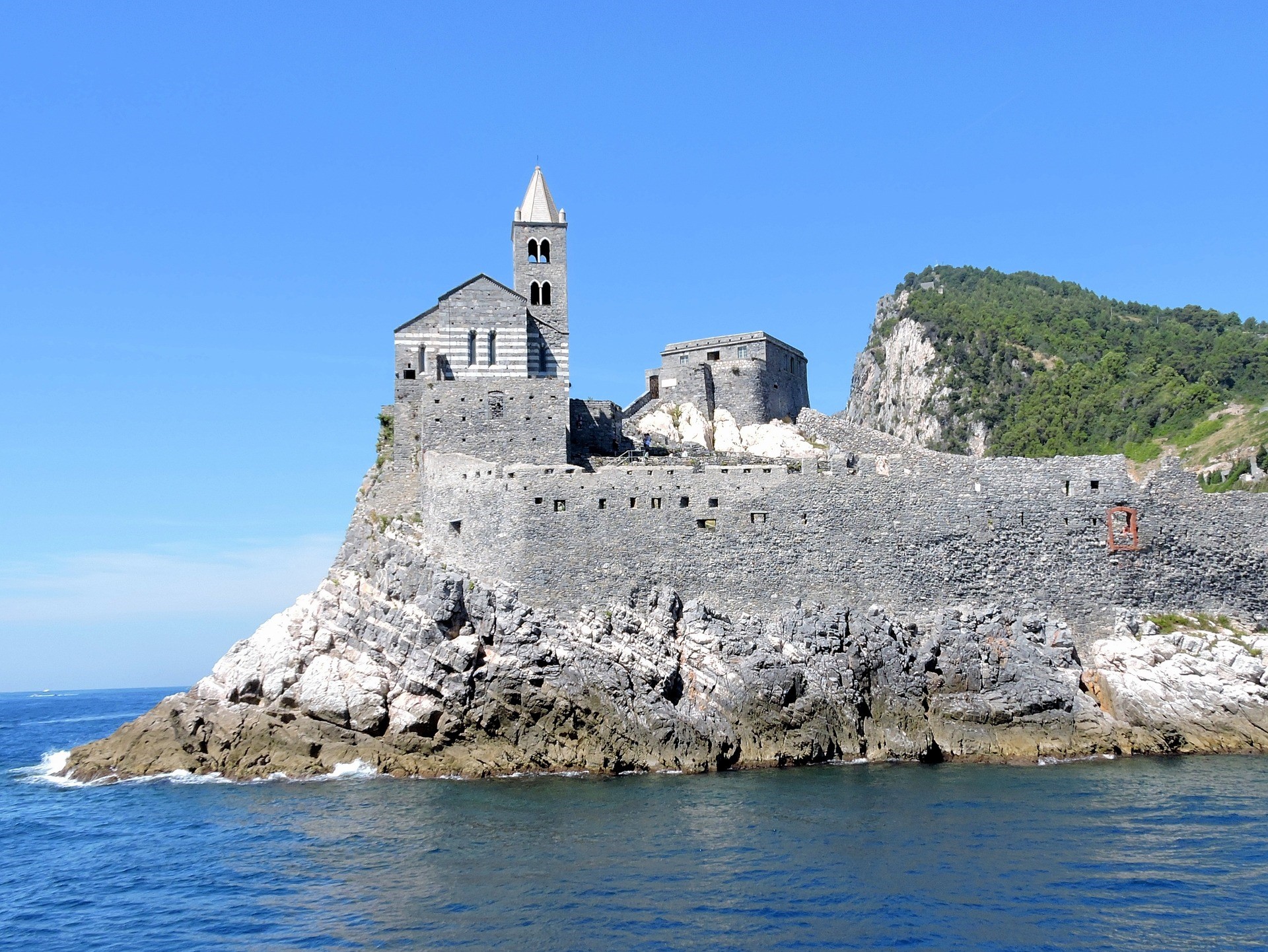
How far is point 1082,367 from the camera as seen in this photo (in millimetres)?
97938

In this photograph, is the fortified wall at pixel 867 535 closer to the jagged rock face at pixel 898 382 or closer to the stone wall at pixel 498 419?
the stone wall at pixel 498 419

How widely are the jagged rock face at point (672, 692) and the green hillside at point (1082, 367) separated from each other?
41073 millimetres

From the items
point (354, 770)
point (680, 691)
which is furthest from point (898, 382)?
point (354, 770)

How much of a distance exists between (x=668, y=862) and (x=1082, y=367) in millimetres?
82436

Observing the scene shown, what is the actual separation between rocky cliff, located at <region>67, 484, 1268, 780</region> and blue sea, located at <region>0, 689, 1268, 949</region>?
145 centimetres

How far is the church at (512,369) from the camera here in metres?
48.4

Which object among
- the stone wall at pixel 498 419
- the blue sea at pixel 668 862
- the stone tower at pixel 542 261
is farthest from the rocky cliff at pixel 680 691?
Answer: the stone tower at pixel 542 261

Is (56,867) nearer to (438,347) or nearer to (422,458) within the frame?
(422,458)

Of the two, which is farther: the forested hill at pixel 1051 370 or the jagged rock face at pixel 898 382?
the jagged rock face at pixel 898 382

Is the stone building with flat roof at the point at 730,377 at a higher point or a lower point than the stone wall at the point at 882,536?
higher

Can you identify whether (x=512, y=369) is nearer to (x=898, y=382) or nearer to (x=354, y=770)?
(x=354, y=770)

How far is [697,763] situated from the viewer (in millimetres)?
39125

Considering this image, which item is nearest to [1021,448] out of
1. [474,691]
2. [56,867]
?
[474,691]

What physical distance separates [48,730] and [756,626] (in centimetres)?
6273
